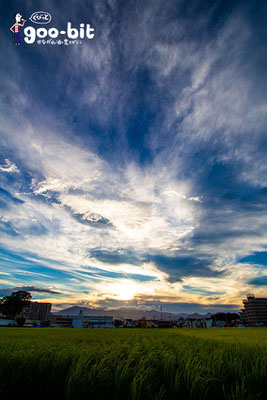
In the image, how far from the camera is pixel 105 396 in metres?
2.14

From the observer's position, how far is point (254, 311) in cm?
17225

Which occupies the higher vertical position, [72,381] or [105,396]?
[72,381]

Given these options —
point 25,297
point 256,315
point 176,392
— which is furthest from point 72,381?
point 256,315

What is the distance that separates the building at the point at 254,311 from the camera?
554 feet

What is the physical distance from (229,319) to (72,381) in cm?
20983

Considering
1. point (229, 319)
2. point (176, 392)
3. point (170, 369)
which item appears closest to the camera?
point (176, 392)

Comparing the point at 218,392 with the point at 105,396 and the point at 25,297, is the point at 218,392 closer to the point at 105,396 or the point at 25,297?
the point at 105,396

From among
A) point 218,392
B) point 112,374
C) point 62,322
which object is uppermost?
point 112,374

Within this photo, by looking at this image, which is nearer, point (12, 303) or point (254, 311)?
point (12, 303)

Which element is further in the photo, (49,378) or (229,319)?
(229,319)

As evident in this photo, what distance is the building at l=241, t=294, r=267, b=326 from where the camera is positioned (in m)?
169

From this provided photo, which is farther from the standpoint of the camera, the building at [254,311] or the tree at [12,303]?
the building at [254,311]

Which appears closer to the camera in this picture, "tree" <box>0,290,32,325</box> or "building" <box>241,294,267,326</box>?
"tree" <box>0,290,32,325</box>

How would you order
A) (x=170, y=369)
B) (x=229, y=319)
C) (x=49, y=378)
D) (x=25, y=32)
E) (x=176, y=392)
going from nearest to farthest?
(x=176, y=392)
(x=49, y=378)
(x=170, y=369)
(x=25, y=32)
(x=229, y=319)
